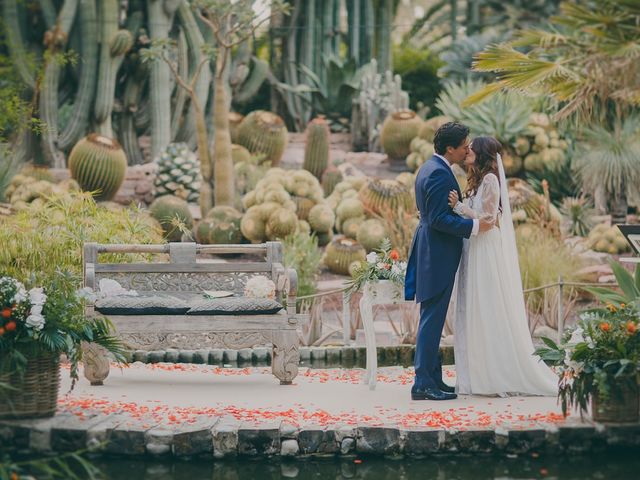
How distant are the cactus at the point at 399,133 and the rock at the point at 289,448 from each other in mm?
14542

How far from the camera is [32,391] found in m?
6.62

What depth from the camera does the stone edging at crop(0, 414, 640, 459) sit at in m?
6.32

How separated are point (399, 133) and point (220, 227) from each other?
585cm

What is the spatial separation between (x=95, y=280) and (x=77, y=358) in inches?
79.1

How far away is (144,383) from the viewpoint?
8227 mm

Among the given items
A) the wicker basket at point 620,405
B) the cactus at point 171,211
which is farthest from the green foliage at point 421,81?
the wicker basket at point 620,405

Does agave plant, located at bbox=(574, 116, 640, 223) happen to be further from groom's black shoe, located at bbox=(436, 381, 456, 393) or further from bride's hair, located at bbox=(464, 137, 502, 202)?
groom's black shoe, located at bbox=(436, 381, 456, 393)

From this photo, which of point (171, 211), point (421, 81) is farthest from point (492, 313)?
point (421, 81)

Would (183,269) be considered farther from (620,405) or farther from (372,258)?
(620,405)

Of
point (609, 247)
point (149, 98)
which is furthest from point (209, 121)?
point (609, 247)

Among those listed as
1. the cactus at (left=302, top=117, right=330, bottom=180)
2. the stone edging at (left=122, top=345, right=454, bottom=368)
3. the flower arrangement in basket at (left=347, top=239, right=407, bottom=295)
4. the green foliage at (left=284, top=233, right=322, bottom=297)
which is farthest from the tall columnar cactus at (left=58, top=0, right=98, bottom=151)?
the flower arrangement in basket at (left=347, top=239, right=407, bottom=295)

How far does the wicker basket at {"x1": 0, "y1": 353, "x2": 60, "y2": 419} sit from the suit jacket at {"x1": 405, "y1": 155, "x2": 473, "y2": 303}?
7.96 feet

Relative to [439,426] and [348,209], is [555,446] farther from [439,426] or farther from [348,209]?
[348,209]

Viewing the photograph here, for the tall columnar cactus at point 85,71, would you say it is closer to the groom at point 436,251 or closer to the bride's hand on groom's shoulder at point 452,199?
the groom at point 436,251
